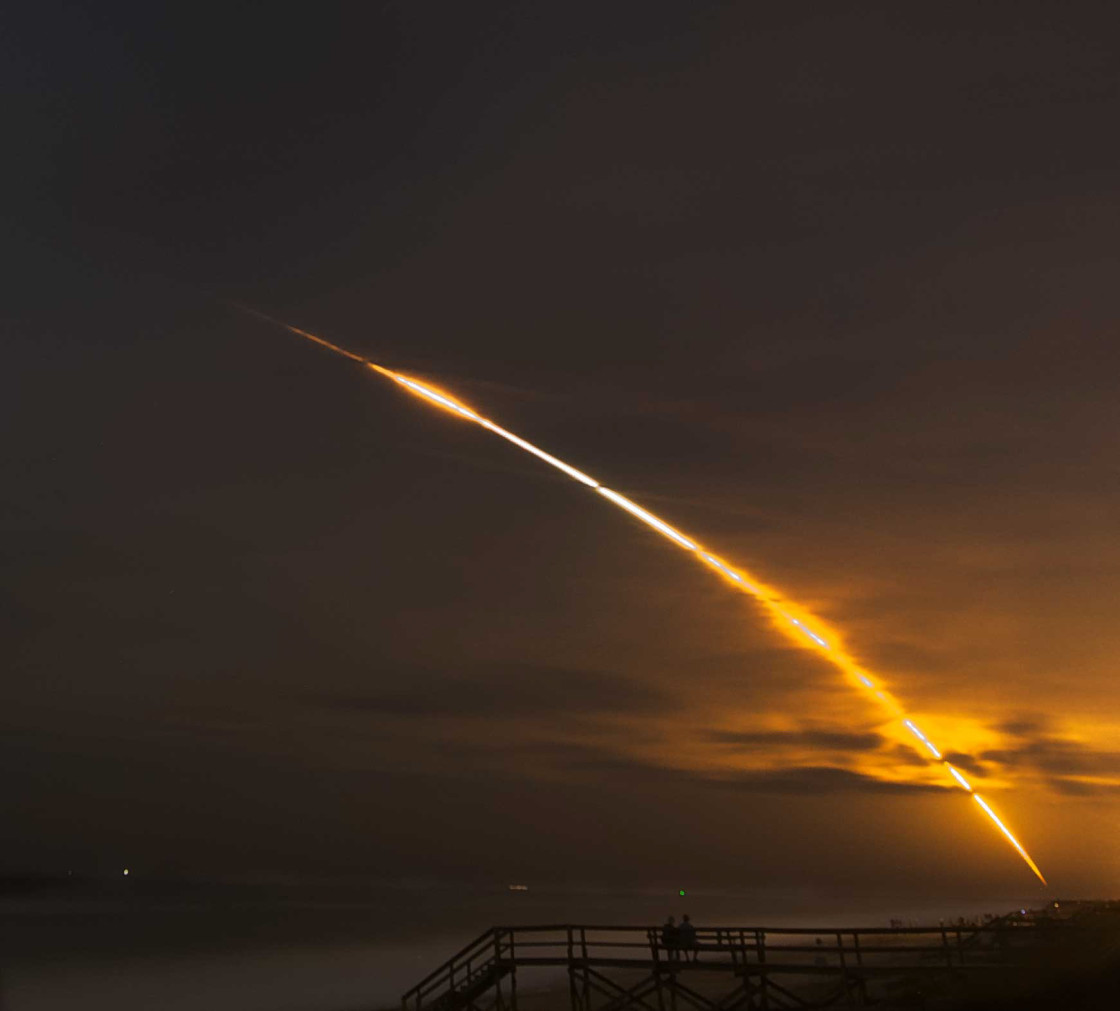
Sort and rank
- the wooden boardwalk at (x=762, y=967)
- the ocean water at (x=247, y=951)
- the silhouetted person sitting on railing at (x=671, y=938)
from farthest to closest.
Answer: the ocean water at (x=247, y=951) → the silhouetted person sitting on railing at (x=671, y=938) → the wooden boardwalk at (x=762, y=967)

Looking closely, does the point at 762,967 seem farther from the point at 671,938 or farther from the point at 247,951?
the point at 247,951

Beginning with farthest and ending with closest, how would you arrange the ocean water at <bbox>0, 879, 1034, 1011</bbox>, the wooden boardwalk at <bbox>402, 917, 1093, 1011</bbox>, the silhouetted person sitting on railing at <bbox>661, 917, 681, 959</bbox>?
the ocean water at <bbox>0, 879, 1034, 1011</bbox> → the silhouetted person sitting on railing at <bbox>661, 917, 681, 959</bbox> → the wooden boardwalk at <bbox>402, 917, 1093, 1011</bbox>

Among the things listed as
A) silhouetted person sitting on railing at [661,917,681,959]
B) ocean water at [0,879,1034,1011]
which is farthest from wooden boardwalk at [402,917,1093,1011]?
ocean water at [0,879,1034,1011]

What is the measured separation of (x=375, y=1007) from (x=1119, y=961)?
42927mm

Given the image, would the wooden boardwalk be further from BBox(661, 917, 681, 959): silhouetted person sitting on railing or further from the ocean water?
the ocean water

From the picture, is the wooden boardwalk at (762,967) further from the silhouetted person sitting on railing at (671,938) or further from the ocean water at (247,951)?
the ocean water at (247,951)

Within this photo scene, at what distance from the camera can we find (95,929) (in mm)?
137500

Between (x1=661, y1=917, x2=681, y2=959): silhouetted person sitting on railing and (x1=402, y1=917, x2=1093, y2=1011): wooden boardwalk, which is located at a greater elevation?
(x1=661, y1=917, x2=681, y2=959): silhouetted person sitting on railing

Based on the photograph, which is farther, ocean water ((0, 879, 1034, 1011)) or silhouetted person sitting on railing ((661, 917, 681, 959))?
ocean water ((0, 879, 1034, 1011))

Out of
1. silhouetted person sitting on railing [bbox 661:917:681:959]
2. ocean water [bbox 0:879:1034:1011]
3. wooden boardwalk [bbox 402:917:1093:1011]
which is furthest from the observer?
ocean water [bbox 0:879:1034:1011]

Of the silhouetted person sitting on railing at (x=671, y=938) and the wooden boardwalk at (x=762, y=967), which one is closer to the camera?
the wooden boardwalk at (x=762, y=967)

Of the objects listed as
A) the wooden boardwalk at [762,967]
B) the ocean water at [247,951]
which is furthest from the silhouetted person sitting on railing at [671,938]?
the ocean water at [247,951]

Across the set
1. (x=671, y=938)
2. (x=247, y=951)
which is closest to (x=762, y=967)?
(x=671, y=938)

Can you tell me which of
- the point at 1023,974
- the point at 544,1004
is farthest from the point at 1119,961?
the point at 544,1004
